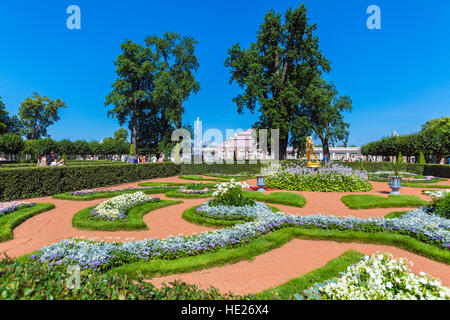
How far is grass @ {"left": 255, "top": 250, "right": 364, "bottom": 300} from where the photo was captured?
331cm

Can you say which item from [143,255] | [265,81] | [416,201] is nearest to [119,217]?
[143,255]

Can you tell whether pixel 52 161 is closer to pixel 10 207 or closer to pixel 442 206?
pixel 10 207

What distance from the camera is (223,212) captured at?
727 cm

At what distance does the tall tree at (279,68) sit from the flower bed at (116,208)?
54.7 ft

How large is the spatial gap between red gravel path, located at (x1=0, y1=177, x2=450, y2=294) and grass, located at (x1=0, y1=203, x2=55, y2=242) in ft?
0.49

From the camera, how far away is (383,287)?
277 cm

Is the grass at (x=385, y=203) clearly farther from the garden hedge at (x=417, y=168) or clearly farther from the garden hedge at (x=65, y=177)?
the garden hedge at (x=65, y=177)

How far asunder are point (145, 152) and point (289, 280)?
3532 cm

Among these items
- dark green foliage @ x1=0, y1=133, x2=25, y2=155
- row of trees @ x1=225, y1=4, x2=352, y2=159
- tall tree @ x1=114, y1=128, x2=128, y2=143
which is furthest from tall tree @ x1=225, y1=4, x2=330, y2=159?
tall tree @ x1=114, y1=128, x2=128, y2=143

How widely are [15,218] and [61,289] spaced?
6.71m

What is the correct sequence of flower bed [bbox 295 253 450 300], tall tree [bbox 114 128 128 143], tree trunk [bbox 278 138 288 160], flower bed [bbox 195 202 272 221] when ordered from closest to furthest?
flower bed [bbox 295 253 450 300]
flower bed [bbox 195 202 272 221]
tree trunk [bbox 278 138 288 160]
tall tree [bbox 114 128 128 143]

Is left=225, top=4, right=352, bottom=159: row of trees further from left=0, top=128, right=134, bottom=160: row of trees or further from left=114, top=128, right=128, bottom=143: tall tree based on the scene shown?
left=114, top=128, right=128, bottom=143: tall tree

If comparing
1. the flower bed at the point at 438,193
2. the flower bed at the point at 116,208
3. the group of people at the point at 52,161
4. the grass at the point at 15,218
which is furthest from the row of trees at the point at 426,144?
the group of people at the point at 52,161

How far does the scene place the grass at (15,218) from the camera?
18.7 feet
